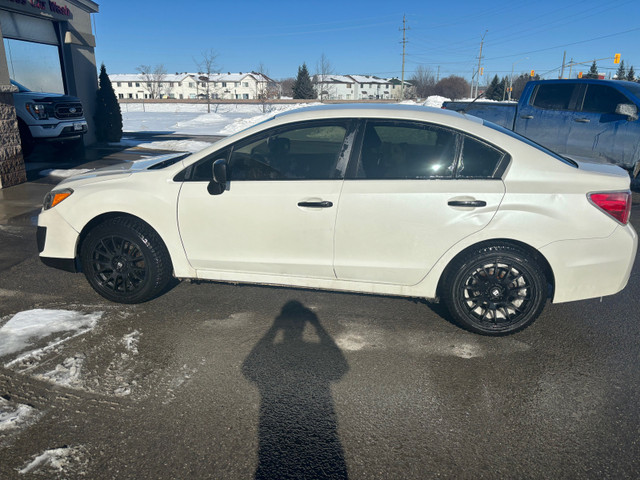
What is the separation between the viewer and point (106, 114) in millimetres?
16031

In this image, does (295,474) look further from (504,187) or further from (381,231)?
(504,187)

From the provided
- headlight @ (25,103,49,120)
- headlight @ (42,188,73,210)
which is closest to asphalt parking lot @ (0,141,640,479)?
headlight @ (42,188,73,210)

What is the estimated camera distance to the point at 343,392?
305 centimetres

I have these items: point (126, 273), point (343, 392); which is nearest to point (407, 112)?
point (343, 392)

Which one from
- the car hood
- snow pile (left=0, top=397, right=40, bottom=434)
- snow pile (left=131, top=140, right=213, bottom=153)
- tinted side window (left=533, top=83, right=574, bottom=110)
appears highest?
tinted side window (left=533, top=83, right=574, bottom=110)

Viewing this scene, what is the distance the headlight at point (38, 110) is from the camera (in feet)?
34.1

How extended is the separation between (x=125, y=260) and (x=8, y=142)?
6.58 metres

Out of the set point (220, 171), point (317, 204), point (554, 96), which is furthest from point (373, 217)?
point (554, 96)

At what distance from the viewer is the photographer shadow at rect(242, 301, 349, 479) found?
245cm

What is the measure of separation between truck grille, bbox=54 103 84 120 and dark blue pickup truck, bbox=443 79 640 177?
359 inches

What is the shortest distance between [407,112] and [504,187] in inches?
38.1

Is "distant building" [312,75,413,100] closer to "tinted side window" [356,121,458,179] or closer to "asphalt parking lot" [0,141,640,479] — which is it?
"tinted side window" [356,121,458,179]

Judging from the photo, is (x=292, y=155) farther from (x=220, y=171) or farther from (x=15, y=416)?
(x=15, y=416)

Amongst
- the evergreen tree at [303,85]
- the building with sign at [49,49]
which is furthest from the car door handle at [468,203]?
the evergreen tree at [303,85]
